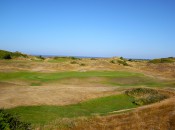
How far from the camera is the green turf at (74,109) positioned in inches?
762

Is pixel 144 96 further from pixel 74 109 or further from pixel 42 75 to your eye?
pixel 42 75

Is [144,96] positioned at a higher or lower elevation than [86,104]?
higher

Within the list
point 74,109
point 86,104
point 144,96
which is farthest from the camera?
point 144,96

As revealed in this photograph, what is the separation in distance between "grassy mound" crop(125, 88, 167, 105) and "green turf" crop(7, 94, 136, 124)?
2.58ft

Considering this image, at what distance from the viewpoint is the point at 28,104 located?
73.1 ft

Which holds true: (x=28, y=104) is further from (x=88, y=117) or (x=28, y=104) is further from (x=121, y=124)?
(x=121, y=124)

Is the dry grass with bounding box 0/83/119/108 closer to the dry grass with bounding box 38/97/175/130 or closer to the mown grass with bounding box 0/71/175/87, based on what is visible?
the dry grass with bounding box 38/97/175/130

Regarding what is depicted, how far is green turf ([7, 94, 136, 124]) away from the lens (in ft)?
63.5

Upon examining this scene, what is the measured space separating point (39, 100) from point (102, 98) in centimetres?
652

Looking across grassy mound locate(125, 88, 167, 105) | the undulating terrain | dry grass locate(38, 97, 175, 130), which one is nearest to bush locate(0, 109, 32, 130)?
the undulating terrain

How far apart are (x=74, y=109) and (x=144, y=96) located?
8710 mm

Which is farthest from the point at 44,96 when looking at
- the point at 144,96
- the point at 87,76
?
the point at 87,76

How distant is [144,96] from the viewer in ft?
91.4

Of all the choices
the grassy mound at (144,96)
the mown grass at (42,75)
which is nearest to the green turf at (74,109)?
the grassy mound at (144,96)
